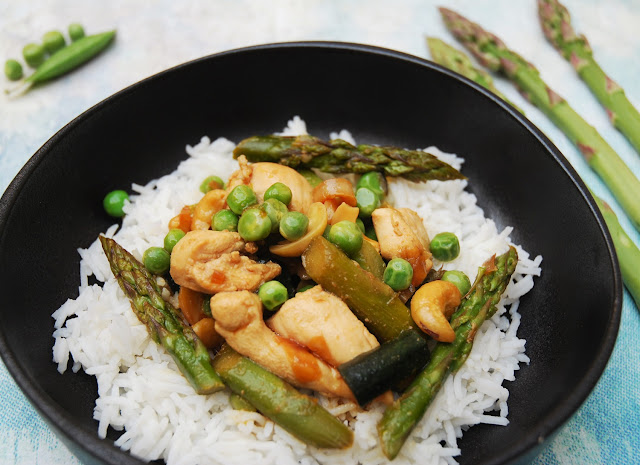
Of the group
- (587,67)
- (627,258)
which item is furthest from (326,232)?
(587,67)

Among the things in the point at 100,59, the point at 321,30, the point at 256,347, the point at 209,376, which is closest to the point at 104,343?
the point at 209,376

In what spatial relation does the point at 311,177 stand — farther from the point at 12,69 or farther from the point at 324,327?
the point at 12,69

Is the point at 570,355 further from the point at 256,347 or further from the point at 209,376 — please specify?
the point at 209,376

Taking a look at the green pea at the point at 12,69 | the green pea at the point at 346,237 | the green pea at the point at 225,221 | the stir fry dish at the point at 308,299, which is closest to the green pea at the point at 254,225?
the stir fry dish at the point at 308,299

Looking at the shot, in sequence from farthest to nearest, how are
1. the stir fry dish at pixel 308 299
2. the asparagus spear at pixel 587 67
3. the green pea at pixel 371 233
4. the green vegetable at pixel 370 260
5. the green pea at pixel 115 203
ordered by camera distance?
the asparagus spear at pixel 587 67 → the green pea at pixel 115 203 → the green pea at pixel 371 233 → the green vegetable at pixel 370 260 → the stir fry dish at pixel 308 299

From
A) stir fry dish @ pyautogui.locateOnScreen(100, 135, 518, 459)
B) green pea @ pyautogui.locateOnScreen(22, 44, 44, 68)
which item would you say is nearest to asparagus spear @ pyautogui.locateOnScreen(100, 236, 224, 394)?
stir fry dish @ pyautogui.locateOnScreen(100, 135, 518, 459)

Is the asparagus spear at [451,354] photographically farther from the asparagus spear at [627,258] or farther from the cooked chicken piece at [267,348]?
the asparagus spear at [627,258]

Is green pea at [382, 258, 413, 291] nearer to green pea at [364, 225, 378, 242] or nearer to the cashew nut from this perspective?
the cashew nut
